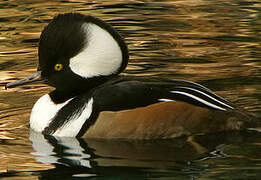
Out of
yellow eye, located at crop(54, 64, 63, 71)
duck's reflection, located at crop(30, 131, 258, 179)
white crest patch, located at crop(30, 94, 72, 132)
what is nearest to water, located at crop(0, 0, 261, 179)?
A: duck's reflection, located at crop(30, 131, 258, 179)

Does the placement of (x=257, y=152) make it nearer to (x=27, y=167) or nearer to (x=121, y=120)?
(x=121, y=120)

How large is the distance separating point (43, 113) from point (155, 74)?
2630mm

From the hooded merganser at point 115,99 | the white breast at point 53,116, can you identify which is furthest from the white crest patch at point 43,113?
the hooded merganser at point 115,99

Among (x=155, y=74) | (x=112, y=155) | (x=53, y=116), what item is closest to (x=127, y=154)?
(x=112, y=155)

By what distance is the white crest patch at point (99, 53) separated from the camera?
298 inches

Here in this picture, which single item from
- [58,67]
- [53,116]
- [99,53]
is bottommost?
[53,116]

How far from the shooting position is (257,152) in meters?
7.06

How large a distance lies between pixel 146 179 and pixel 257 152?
132cm

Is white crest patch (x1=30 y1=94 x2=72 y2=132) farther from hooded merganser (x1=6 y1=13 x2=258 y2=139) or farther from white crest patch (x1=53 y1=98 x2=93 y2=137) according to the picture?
white crest patch (x1=53 y1=98 x2=93 y2=137)

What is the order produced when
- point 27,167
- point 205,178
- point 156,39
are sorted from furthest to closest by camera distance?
point 156,39 → point 27,167 → point 205,178

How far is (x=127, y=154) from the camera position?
23.5 feet

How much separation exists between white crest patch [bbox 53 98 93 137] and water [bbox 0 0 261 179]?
0.26 feet

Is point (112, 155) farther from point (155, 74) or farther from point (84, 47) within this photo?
point (155, 74)

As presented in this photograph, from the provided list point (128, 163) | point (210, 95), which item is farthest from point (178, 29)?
point (128, 163)
